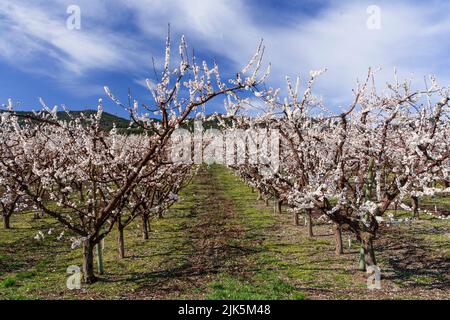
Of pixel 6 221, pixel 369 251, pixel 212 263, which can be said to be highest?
pixel 6 221

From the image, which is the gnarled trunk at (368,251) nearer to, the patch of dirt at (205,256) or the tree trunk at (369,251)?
the tree trunk at (369,251)

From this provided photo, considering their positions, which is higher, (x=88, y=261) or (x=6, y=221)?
(x=6, y=221)

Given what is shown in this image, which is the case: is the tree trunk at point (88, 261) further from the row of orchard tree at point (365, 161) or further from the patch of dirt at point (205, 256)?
the row of orchard tree at point (365, 161)

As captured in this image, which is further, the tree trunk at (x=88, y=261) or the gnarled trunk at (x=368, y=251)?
the gnarled trunk at (x=368, y=251)

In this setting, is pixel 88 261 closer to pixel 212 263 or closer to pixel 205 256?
pixel 212 263

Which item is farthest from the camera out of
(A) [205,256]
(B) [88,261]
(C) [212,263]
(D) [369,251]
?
(A) [205,256]

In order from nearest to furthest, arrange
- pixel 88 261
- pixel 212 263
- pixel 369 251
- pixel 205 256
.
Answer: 1. pixel 88 261
2. pixel 369 251
3. pixel 212 263
4. pixel 205 256

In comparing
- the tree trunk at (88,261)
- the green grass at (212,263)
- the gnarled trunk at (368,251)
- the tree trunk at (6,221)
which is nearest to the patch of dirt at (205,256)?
the green grass at (212,263)

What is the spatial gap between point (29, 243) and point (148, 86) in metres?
15.0

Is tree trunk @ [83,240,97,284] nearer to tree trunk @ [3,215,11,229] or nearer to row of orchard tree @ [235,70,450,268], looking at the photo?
row of orchard tree @ [235,70,450,268]

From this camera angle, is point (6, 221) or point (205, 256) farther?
point (6, 221)

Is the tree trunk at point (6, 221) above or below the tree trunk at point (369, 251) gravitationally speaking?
above

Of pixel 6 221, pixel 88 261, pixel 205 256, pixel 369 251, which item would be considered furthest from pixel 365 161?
pixel 6 221
